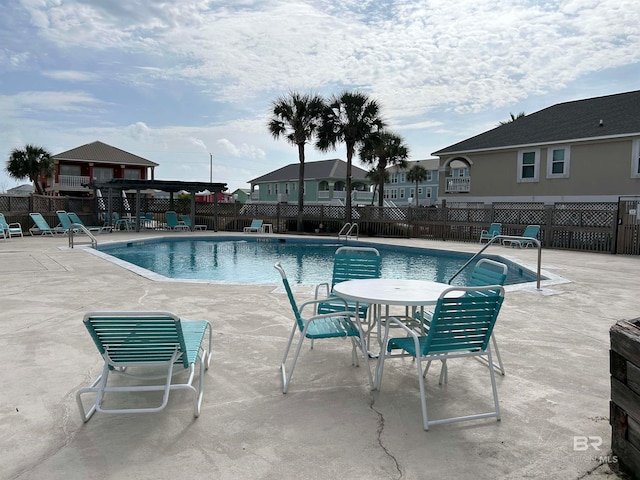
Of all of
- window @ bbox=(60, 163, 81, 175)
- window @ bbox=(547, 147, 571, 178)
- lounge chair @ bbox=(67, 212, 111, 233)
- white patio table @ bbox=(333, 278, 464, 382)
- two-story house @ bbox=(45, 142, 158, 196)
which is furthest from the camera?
window @ bbox=(60, 163, 81, 175)

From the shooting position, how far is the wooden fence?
15328 millimetres

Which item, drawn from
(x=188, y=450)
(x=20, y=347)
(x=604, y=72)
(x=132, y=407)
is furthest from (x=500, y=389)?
(x=604, y=72)

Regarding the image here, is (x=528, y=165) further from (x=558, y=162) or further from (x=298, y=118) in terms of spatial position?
(x=298, y=118)

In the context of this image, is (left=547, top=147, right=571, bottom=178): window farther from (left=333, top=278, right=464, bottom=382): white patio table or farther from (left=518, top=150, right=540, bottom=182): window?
(left=333, top=278, right=464, bottom=382): white patio table

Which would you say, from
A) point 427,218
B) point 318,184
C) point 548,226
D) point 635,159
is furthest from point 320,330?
point 318,184

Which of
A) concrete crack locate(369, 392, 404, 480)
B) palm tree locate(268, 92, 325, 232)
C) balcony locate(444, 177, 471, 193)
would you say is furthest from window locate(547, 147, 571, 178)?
concrete crack locate(369, 392, 404, 480)

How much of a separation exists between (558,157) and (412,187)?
102 feet

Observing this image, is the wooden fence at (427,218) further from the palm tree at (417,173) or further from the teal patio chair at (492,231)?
the palm tree at (417,173)

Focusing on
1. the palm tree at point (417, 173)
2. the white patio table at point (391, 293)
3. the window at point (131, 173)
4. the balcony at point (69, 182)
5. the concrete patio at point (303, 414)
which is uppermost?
the palm tree at point (417, 173)

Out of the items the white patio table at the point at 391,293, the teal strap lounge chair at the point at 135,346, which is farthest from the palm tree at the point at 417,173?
the teal strap lounge chair at the point at 135,346

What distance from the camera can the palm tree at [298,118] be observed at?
22859 mm

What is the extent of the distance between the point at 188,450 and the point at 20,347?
2.64 m

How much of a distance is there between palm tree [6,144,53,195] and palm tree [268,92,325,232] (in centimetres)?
1918

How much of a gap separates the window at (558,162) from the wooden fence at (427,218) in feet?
4.64
